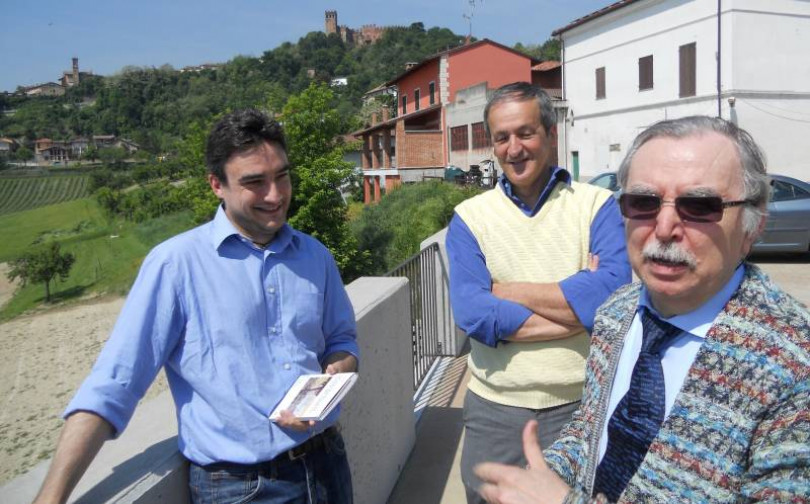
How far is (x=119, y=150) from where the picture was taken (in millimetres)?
112812

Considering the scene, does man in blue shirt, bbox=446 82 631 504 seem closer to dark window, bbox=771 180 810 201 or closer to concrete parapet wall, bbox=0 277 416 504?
concrete parapet wall, bbox=0 277 416 504

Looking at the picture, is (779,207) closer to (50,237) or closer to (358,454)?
(358,454)

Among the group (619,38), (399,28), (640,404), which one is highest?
(399,28)

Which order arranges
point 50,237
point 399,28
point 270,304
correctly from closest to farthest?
point 270,304
point 50,237
point 399,28

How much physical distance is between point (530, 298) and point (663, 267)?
0.95 m

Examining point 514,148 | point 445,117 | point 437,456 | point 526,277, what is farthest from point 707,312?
point 445,117

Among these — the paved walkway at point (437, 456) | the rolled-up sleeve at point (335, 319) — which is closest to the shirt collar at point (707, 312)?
the rolled-up sleeve at point (335, 319)

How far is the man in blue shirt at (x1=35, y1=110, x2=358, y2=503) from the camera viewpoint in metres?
1.69

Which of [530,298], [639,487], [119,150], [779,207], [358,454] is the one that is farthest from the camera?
[119,150]

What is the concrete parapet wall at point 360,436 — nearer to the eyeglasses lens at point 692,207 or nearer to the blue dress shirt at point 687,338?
the blue dress shirt at point 687,338

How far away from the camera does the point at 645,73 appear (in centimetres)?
2661

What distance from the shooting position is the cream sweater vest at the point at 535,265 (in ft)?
7.39

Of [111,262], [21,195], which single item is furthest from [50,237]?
[21,195]

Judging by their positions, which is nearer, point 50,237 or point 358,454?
point 358,454
